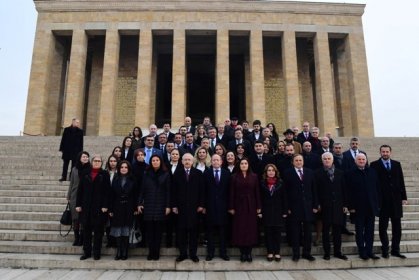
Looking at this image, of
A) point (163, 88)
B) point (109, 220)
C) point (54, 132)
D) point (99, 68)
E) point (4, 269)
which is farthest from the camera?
point (163, 88)

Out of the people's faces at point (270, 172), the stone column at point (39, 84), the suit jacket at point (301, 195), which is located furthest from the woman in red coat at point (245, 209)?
the stone column at point (39, 84)

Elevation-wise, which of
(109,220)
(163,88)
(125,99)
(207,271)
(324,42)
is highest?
(324,42)

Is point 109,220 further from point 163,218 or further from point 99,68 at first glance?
point 99,68

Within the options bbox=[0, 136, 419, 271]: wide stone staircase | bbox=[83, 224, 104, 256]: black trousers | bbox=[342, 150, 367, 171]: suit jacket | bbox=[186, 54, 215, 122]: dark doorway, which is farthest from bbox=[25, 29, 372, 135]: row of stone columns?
bbox=[83, 224, 104, 256]: black trousers

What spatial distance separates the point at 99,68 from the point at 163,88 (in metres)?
5.23

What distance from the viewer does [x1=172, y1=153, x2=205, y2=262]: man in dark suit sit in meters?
5.36

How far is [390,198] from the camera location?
565 centimetres

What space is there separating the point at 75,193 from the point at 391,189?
5752 mm

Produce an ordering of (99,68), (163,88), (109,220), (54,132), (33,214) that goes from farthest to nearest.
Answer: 1. (163,88)
2. (99,68)
3. (54,132)
4. (33,214)
5. (109,220)

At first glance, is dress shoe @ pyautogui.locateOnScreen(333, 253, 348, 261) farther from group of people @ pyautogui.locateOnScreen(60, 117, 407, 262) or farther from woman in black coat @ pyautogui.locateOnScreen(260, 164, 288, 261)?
woman in black coat @ pyautogui.locateOnScreen(260, 164, 288, 261)

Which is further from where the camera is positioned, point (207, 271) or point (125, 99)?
point (125, 99)

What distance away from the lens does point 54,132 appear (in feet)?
74.2

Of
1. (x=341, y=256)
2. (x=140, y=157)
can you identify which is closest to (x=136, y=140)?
(x=140, y=157)

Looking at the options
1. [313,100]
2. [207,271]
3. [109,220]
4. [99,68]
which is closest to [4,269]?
[109,220]
